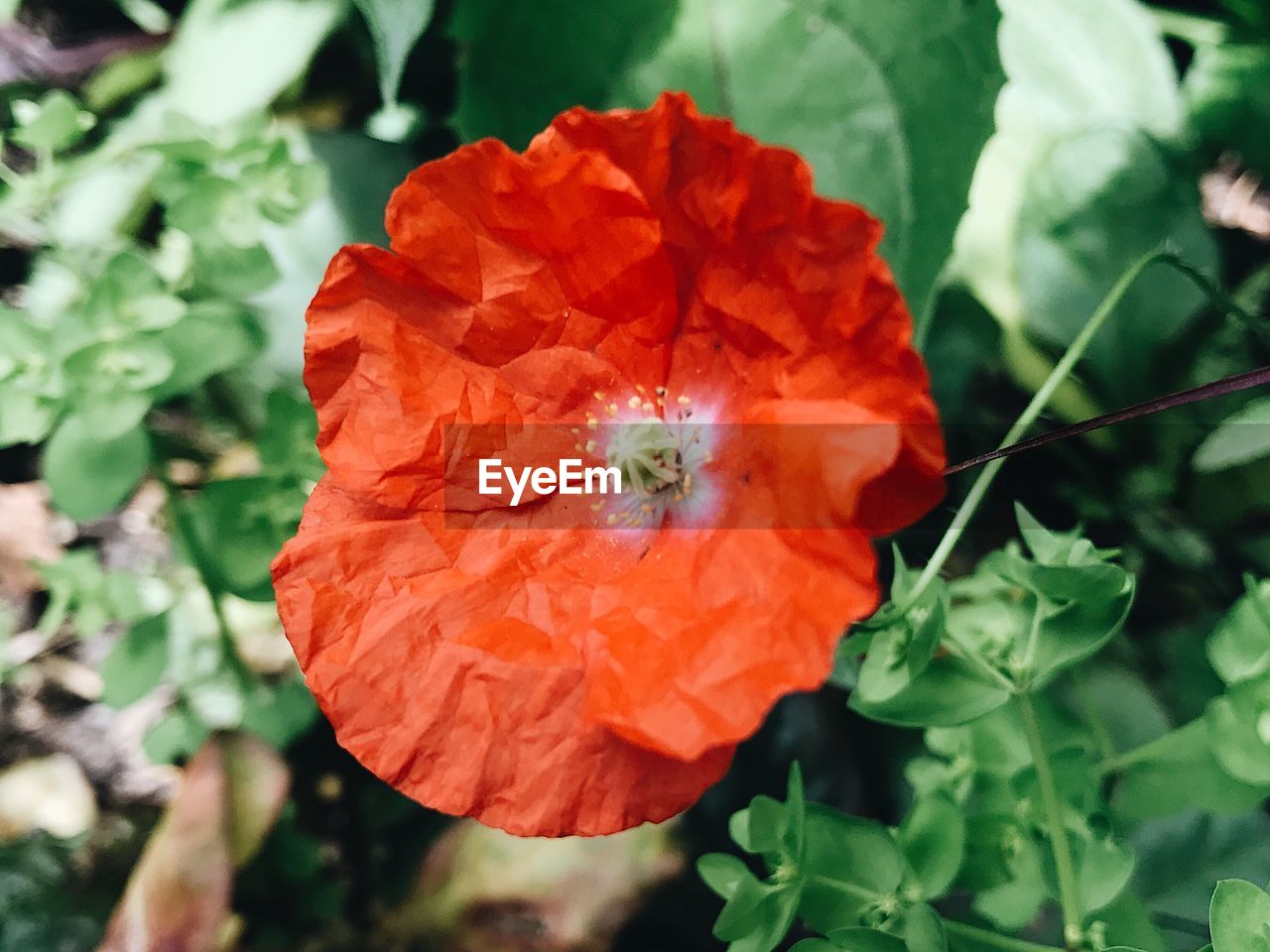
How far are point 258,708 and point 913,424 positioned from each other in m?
0.81

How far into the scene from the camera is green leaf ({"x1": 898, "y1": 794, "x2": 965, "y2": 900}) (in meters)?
0.76

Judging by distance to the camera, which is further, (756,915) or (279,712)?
(279,712)

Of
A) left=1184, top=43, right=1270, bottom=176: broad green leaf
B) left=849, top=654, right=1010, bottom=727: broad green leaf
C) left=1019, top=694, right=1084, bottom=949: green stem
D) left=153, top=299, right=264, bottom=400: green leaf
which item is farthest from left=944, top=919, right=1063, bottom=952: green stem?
left=1184, top=43, right=1270, bottom=176: broad green leaf

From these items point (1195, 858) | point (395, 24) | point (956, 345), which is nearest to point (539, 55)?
point (395, 24)

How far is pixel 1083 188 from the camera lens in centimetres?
118

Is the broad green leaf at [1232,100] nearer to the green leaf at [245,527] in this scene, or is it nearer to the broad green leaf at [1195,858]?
the broad green leaf at [1195,858]

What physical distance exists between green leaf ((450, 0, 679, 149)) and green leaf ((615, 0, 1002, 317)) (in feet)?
0.10

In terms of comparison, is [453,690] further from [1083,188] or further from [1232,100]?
[1232,100]

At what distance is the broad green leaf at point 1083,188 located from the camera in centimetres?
119

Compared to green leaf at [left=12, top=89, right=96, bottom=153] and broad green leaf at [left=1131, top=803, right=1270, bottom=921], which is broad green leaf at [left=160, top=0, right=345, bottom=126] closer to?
green leaf at [left=12, top=89, right=96, bottom=153]

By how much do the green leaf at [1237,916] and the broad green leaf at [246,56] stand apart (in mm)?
1233

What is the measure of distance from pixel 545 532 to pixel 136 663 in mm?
500

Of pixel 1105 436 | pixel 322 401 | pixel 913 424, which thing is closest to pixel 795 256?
pixel 913 424

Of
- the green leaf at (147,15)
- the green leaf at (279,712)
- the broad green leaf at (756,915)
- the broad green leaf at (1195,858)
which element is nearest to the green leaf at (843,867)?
the broad green leaf at (756,915)
